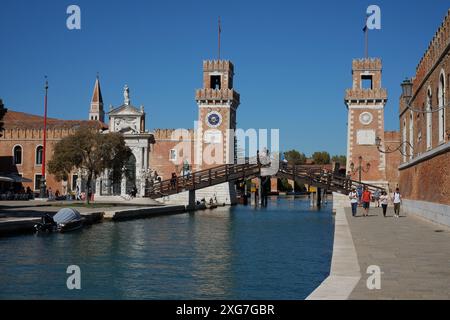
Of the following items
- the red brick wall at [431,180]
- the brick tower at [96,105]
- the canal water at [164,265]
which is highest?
the brick tower at [96,105]

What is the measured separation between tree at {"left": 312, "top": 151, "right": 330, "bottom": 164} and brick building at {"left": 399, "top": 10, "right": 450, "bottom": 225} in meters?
127

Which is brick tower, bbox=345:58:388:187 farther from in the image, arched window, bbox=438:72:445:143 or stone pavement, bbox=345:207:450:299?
stone pavement, bbox=345:207:450:299

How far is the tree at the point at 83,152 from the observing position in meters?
38.3

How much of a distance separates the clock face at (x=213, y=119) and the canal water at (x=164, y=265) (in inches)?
1437

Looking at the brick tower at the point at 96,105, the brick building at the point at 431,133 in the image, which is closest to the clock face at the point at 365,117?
the brick building at the point at 431,133

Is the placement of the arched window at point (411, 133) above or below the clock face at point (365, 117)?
below

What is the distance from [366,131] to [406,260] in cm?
4500

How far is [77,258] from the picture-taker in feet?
51.3

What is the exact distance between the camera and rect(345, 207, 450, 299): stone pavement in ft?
28.6

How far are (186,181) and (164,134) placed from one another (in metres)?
17.2

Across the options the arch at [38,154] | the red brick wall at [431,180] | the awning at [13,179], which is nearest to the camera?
the red brick wall at [431,180]

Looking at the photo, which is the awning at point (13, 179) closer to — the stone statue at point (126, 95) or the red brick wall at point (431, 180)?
the stone statue at point (126, 95)
